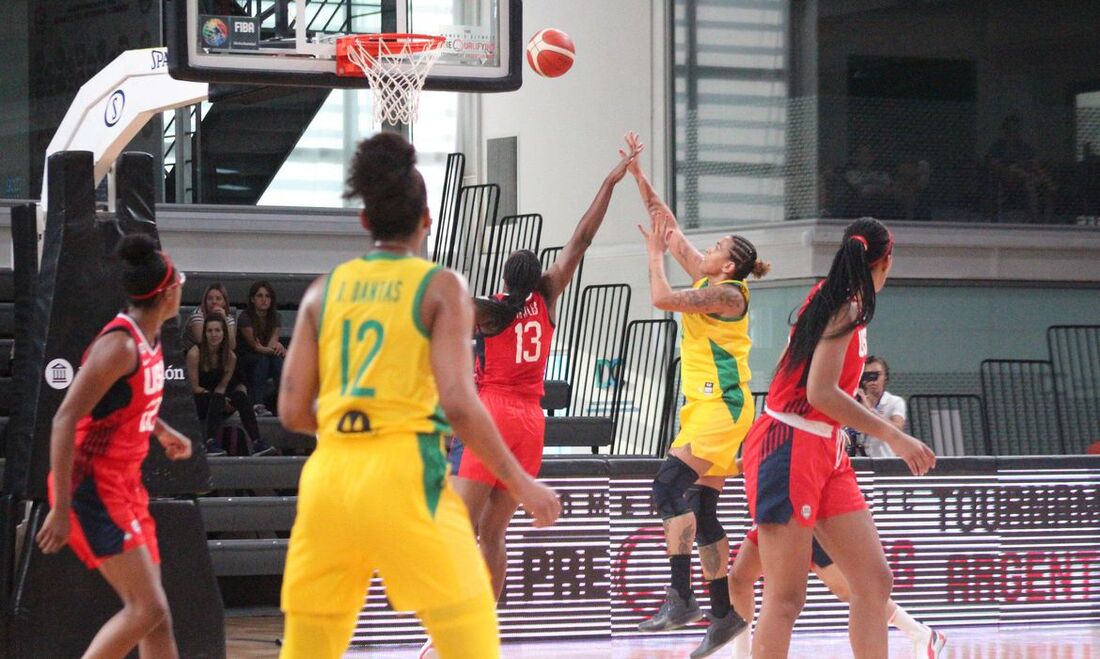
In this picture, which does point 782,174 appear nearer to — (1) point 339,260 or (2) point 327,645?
(1) point 339,260

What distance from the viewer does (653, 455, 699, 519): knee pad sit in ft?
24.5

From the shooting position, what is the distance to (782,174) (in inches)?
548

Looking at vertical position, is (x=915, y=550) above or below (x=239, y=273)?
below

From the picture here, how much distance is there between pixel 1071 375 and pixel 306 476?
11.9 m

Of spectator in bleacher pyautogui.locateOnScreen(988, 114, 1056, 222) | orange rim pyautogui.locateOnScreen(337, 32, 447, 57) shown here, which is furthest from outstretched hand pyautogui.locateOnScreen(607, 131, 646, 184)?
spectator in bleacher pyautogui.locateOnScreen(988, 114, 1056, 222)

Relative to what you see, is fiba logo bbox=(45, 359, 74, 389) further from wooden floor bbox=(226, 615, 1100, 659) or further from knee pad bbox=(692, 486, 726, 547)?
knee pad bbox=(692, 486, 726, 547)

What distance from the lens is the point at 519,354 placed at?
281 inches

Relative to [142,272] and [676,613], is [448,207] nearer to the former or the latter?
[676,613]

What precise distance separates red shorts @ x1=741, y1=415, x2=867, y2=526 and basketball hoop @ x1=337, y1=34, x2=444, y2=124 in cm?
359

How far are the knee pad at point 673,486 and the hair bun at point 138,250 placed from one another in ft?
10.0

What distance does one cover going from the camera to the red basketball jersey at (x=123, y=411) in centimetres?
524

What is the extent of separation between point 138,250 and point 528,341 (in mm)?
2294

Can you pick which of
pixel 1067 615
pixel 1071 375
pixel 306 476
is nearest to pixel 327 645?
pixel 306 476

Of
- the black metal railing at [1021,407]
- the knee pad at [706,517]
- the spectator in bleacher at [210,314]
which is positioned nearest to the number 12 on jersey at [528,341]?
the knee pad at [706,517]
